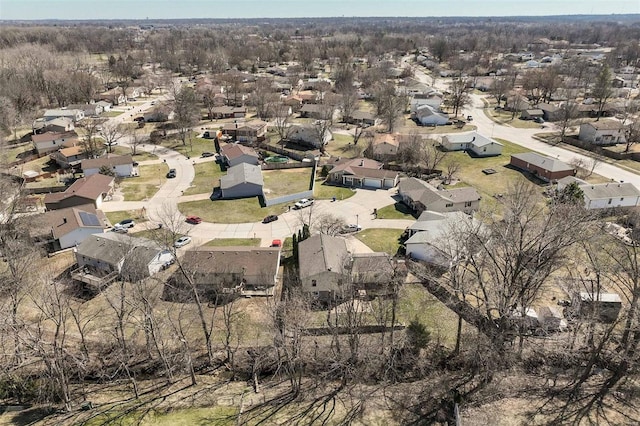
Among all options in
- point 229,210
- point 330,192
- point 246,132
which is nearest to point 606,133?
point 330,192

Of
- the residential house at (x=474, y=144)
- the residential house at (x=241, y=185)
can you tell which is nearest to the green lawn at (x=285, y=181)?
the residential house at (x=241, y=185)

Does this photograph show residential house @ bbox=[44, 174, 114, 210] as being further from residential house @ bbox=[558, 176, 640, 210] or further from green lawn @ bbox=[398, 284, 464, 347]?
residential house @ bbox=[558, 176, 640, 210]

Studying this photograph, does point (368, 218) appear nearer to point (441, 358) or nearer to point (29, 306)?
point (441, 358)

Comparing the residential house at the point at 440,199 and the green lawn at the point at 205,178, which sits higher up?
the residential house at the point at 440,199

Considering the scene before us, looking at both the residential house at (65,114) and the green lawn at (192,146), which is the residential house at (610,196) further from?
the residential house at (65,114)

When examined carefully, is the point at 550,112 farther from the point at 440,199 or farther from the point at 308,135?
the point at 440,199

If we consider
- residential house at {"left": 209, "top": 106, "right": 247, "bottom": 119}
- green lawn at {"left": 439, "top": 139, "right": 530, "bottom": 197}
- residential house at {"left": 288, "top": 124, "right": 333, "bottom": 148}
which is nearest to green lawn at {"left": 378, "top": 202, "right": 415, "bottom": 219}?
green lawn at {"left": 439, "top": 139, "right": 530, "bottom": 197}
